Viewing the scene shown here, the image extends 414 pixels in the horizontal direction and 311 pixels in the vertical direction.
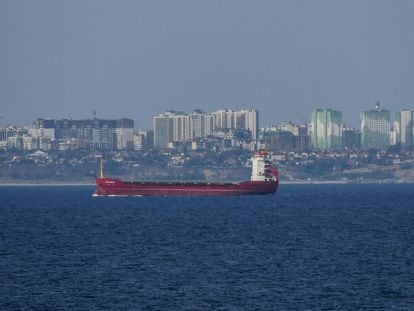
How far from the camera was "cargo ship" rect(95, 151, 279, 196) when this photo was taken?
188125mm

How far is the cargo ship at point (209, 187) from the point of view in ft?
617

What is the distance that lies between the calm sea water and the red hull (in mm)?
56383

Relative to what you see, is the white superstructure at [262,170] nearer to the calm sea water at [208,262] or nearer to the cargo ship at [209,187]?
the cargo ship at [209,187]

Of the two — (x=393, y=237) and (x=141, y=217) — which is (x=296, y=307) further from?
(x=141, y=217)

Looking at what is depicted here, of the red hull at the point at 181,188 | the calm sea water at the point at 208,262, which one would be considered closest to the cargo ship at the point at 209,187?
the red hull at the point at 181,188

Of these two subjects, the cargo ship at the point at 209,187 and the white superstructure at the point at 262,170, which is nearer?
the white superstructure at the point at 262,170

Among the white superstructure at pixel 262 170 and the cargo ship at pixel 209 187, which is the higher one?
the white superstructure at pixel 262 170

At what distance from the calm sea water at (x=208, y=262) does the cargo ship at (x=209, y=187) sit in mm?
55686

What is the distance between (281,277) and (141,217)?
5987 cm

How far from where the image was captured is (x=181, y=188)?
195375 millimetres

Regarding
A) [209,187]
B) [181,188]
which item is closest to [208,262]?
[209,187]

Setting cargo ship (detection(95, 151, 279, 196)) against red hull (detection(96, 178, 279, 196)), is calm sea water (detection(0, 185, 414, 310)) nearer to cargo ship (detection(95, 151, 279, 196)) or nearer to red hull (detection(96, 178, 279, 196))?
cargo ship (detection(95, 151, 279, 196))

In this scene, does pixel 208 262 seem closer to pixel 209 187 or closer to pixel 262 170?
pixel 262 170

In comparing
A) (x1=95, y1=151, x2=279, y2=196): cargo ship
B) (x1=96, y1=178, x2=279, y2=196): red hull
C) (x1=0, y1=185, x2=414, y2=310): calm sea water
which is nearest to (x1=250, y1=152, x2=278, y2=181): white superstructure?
(x1=95, y1=151, x2=279, y2=196): cargo ship
